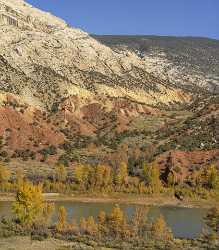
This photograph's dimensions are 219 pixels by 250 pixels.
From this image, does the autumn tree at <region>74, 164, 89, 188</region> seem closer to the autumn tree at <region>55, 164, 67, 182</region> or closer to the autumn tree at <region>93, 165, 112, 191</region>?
the autumn tree at <region>93, 165, 112, 191</region>

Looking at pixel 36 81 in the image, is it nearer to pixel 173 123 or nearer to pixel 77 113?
pixel 77 113

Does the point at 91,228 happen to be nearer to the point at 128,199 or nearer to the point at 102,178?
the point at 128,199

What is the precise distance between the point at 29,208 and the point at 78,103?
240 ft

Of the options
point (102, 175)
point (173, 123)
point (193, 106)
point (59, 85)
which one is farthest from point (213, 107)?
point (102, 175)

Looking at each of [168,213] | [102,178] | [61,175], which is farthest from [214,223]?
[61,175]

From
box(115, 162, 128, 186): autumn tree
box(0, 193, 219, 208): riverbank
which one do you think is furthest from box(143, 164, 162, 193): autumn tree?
box(115, 162, 128, 186): autumn tree

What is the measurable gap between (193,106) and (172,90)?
1074 inches

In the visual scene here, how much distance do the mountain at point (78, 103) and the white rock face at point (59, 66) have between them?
0.21 m

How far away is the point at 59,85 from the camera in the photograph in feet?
463

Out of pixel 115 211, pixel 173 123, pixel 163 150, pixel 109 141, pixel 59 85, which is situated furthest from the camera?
pixel 59 85

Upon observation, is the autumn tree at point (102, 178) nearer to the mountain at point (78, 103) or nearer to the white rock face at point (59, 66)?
the mountain at point (78, 103)

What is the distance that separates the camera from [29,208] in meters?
63.9

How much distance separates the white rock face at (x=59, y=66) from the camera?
13975 cm

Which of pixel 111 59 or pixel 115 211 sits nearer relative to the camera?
pixel 115 211
